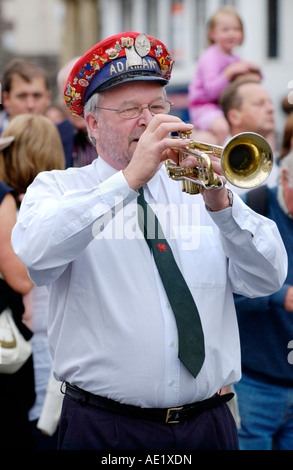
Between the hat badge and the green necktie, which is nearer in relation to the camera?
the green necktie

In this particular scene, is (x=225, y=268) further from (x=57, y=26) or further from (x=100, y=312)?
(x=57, y=26)

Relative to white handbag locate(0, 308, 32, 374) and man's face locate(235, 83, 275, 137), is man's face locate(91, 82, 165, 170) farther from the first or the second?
man's face locate(235, 83, 275, 137)

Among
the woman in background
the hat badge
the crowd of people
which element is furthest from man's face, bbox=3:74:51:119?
the hat badge

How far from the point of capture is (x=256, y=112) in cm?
545

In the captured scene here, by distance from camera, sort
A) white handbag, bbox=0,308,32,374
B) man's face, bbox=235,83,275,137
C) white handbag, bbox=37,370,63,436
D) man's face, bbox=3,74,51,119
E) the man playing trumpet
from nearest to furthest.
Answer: the man playing trumpet
white handbag, bbox=0,308,32,374
white handbag, bbox=37,370,63,436
man's face, bbox=235,83,275,137
man's face, bbox=3,74,51,119

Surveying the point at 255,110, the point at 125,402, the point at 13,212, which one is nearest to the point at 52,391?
the point at 13,212

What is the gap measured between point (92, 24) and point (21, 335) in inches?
747

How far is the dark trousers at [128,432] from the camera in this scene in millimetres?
2879

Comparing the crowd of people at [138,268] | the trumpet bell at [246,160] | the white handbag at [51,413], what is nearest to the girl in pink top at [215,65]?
the white handbag at [51,413]

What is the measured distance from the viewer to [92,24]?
71.3 feet

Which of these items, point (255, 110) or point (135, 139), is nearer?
point (135, 139)

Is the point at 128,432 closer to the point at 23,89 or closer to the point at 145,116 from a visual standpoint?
the point at 145,116

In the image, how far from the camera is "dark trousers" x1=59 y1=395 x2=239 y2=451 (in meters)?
2.88

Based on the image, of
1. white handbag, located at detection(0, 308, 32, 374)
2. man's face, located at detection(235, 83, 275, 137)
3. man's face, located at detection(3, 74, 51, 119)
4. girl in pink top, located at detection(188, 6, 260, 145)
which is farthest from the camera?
girl in pink top, located at detection(188, 6, 260, 145)
